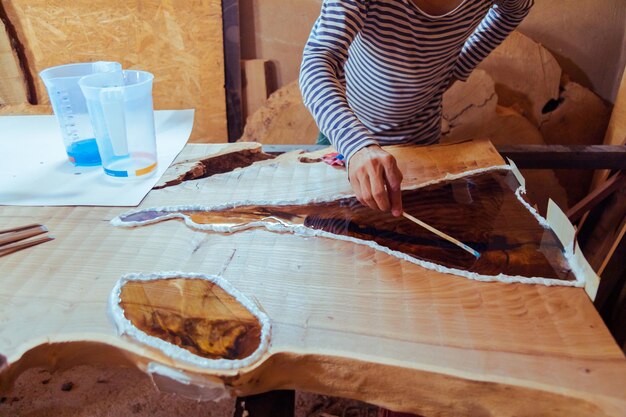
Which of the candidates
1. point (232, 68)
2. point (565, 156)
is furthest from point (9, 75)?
point (565, 156)

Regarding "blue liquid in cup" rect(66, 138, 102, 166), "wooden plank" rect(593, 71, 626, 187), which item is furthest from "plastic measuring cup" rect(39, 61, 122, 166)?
"wooden plank" rect(593, 71, 626, 187)

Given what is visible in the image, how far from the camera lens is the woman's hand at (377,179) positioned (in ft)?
2.96

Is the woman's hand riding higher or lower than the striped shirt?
lower

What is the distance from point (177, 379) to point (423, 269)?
45cm

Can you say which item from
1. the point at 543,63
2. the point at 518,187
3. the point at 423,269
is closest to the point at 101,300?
the point at 423,269

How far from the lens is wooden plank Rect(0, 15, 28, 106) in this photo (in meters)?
2.03

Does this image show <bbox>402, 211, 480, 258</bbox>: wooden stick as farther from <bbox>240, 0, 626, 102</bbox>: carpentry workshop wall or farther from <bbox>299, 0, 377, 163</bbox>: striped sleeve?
<bbox>240, 0, 626, 102</bbox>: carpentry workshop wall

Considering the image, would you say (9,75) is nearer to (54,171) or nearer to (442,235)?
(54,171)

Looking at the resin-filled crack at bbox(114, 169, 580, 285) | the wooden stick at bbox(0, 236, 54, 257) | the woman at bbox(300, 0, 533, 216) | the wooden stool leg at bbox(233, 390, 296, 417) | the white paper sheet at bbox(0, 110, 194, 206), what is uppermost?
the woman at bbox(300, 0, 533, 216)

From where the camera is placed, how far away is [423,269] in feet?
2.72

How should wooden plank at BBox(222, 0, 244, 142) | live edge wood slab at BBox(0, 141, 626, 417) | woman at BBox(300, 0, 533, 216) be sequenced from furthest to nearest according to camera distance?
wooden plank at BBox(222, 0, 244, 142) → woman at BBox(300, 0, 533, 216) → live edge wood slab at BBox(0, 141, 626, 417)

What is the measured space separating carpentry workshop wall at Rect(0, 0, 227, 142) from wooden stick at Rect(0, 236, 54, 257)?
4.38ft

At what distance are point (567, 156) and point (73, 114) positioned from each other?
1418mm

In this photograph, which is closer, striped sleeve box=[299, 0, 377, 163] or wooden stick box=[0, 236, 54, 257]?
wooden stick box=[0, 236, 54, 257]
